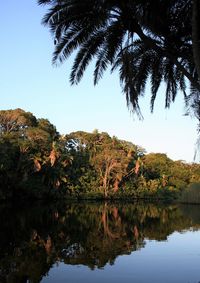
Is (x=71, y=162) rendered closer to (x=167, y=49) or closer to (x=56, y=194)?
A: (x=56, y=194)

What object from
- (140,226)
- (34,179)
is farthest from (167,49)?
(34,179)

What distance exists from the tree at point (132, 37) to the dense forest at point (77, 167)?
3225cm

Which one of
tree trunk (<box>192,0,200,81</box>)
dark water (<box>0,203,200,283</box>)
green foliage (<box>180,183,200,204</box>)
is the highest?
tree trunk (<box>192,0,200,81</box>)

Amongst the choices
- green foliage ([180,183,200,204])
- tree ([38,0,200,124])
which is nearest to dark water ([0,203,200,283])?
tree ([38,0,200,124])

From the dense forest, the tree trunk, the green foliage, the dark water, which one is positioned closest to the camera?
the tree trunk

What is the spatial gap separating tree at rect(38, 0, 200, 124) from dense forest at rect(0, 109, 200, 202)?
32248mm

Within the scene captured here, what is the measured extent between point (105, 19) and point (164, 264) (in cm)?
849

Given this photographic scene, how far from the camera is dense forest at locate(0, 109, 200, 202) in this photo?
190ft

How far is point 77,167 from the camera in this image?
74.4 m

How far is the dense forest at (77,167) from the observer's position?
57.8m

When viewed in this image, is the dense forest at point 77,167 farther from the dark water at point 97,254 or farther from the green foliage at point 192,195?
the dark water at point 97,254

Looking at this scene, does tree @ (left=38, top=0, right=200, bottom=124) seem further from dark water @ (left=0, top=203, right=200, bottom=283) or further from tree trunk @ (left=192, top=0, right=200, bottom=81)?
dark water @ (left=0, top=203, right=200, bottom=283)

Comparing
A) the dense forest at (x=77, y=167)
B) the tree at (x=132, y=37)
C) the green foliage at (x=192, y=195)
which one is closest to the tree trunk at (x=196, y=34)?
the tree at (x=132, y=37)

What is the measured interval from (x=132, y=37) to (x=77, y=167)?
64.3 meters
